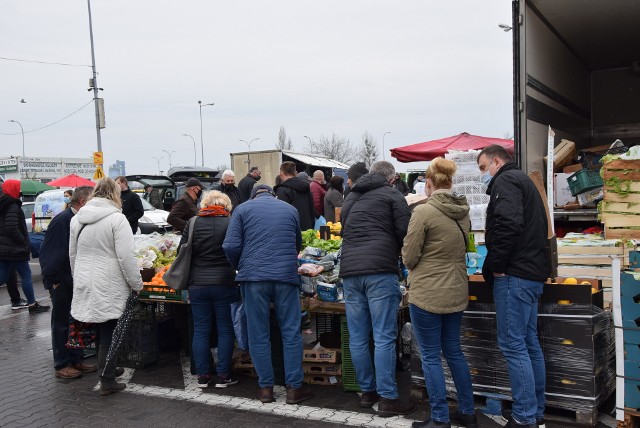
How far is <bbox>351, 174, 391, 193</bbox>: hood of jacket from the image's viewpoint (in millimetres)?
4898

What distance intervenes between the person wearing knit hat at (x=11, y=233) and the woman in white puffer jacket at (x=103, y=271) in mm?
3620

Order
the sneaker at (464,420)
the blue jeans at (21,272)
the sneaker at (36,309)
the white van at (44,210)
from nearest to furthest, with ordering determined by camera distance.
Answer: the sneaker at (464,420)
the blue jeans at (21,272)
the sneaker at (36,309)
the white van at (44,210)

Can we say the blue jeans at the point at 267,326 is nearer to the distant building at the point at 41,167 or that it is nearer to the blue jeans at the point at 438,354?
the blue jeans at the point at 438,354

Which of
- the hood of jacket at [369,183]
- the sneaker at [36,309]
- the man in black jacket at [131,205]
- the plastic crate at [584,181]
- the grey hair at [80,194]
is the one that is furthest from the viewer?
the man in black jacket at [131,205]

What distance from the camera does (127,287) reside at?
18.6 feet

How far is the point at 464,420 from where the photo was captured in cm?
451

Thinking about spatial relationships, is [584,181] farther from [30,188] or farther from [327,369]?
[30,188]

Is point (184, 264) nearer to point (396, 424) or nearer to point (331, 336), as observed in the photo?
point (331, 336)

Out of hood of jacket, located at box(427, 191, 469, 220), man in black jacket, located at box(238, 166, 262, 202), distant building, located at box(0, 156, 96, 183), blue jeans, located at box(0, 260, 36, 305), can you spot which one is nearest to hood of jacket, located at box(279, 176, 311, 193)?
man in black jacket, located at box(238, 166, 262, 202)

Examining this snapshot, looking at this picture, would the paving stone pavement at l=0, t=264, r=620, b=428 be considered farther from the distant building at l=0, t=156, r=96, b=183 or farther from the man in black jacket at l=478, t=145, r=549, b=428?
the distant building at l=0, t=156, r=96, b=183

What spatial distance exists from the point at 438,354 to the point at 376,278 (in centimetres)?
74

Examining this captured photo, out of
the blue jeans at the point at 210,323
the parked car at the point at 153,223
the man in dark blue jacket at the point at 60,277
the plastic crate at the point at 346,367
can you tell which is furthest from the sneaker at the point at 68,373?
the parked car at the point at 153,223

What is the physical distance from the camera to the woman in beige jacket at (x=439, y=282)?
4.24 m

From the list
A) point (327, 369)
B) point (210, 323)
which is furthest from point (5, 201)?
point (327, 369)
